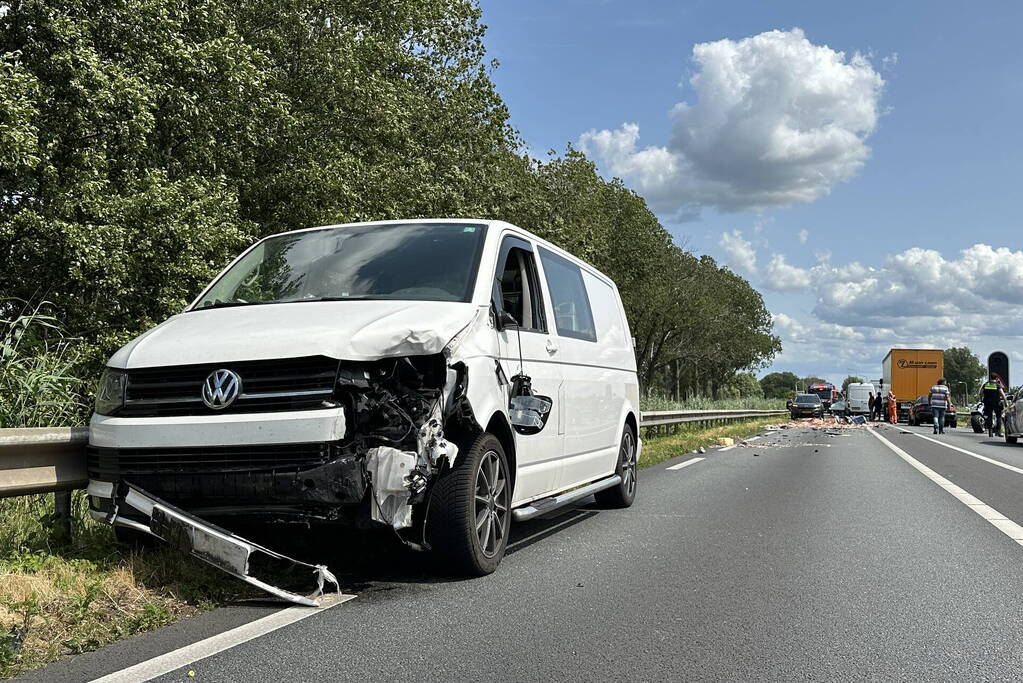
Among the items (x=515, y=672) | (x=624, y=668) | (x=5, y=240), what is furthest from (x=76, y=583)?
(x=5, y=240)

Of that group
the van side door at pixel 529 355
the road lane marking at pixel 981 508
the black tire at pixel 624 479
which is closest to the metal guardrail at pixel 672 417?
the road lane marking at pixel 981 508

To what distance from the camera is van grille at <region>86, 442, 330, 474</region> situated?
4.65 meters

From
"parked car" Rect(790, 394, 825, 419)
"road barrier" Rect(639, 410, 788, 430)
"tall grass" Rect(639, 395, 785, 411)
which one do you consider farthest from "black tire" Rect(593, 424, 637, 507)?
"parked car" Rect(790, 394, 825, 419)

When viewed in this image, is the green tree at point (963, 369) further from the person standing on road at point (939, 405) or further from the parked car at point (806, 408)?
the person standing on road at point (939, 405)

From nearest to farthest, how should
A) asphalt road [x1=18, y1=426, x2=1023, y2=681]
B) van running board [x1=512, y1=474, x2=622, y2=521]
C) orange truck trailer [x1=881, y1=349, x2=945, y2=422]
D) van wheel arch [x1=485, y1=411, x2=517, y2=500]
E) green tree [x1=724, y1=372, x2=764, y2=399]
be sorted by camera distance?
asphalt road [x1=18, y1=426, x2=1023, y2=681], van wheel arch [x1=485, y1=411, x2=517, y2=500], van running board [x1=512, y1=474, x2=622, y2=521], orange truck trailer [x1=881, y1=349, x2=945, y2=422], green tree [x1=724, y1=372, x2=764, y2=399]

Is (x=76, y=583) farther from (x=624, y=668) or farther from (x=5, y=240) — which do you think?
(x=5, y=240)

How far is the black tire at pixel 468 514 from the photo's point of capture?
5.18m

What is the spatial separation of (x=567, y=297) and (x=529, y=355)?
4.52 feet

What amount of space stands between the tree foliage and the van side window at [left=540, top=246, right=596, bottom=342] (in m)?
8.48

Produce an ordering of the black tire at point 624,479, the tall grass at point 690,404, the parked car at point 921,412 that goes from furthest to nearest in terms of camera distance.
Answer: the parked car at point 921,412
the tall grass at point 690,404
the black tire at point 624,479

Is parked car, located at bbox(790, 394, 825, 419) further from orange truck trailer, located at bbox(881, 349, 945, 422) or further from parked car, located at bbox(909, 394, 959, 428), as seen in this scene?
parked car, located at bbox(909, 394, 959, 428)

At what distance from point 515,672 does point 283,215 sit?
19.3 metres

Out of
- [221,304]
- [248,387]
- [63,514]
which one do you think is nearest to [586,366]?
[221,304]

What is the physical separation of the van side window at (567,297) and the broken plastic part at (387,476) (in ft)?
8.08
